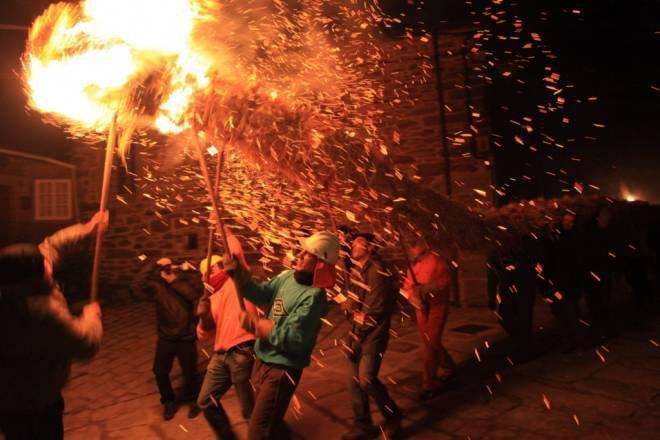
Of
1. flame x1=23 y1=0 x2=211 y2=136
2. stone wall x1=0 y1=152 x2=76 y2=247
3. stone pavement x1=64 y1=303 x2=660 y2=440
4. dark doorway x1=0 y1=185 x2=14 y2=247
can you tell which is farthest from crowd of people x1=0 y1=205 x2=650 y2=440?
dark doorway x1=0 y1=185 x2=14 y2=247

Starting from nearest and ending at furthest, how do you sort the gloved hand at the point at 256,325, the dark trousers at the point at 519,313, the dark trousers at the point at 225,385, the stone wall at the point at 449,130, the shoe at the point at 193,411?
the gloved hand at the point at 256,325 → the dark trousers at the point at 225,385 → the shoe at the point at 193,411 → the dark trousers at the point at 519,313 → the stone wall at the point at 449,130

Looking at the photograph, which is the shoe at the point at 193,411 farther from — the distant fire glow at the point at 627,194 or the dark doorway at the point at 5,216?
the distant fire glow at the point at 627,194

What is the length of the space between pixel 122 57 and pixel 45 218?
435 inches

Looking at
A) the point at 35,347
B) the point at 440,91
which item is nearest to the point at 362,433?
the point at 35,347

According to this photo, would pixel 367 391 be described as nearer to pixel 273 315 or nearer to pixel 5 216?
pixel 273 315

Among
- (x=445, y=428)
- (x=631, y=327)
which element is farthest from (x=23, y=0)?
(x=631, y=327)

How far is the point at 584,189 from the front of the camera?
46.9 ft

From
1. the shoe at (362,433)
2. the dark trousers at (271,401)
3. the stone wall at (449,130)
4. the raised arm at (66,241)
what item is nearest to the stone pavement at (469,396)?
the shoe at (362,433)

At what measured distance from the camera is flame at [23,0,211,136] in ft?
10.4

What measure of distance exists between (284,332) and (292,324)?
0.08 metres

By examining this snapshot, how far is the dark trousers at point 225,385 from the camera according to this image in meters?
4.02

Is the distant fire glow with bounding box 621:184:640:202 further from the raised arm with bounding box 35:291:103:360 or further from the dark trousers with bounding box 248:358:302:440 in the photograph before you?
the raised arm with bounding box 35:291:103:360

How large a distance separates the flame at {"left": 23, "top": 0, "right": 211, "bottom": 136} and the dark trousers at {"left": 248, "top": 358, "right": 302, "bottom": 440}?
6.89 ft

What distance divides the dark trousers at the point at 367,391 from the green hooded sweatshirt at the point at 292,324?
2.95 feet
